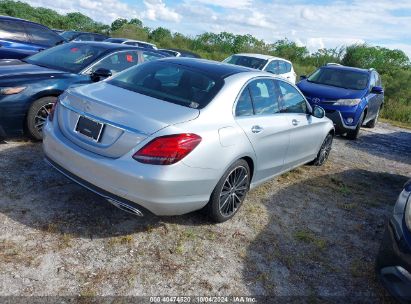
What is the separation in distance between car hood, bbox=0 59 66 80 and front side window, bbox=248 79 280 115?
2.96 meters

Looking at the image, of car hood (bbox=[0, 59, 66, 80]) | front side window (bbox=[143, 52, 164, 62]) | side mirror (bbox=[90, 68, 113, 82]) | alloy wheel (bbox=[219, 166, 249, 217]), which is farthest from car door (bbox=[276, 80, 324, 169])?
car hood (bbox=[0, 59, 66, 80])

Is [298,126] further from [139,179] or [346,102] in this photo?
[346,102]

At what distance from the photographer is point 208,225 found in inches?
158

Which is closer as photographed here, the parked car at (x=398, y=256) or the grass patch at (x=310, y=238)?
the parked car at (x=398, y=256)

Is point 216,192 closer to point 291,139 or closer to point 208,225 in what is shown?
point 208,225

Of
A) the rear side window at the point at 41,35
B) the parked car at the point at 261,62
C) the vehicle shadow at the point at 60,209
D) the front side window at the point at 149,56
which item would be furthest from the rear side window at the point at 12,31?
the parked car at the point at 261,62

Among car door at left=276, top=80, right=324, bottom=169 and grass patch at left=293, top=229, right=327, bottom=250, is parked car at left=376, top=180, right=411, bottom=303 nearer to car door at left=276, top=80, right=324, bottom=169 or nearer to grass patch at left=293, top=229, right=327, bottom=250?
grass patch at left=293, top=229, right=327, bottom=250

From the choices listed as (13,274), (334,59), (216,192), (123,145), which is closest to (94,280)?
(13,274)

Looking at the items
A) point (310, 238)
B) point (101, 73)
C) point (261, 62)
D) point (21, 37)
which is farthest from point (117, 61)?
point (261, 62)

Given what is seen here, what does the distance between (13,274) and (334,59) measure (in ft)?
102

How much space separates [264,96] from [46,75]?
303cm

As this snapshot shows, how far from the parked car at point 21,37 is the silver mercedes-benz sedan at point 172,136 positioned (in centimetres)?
554

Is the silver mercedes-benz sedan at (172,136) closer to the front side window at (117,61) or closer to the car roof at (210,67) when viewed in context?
the car roof at (210,67)

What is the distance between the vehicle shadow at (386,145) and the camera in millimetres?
8641
